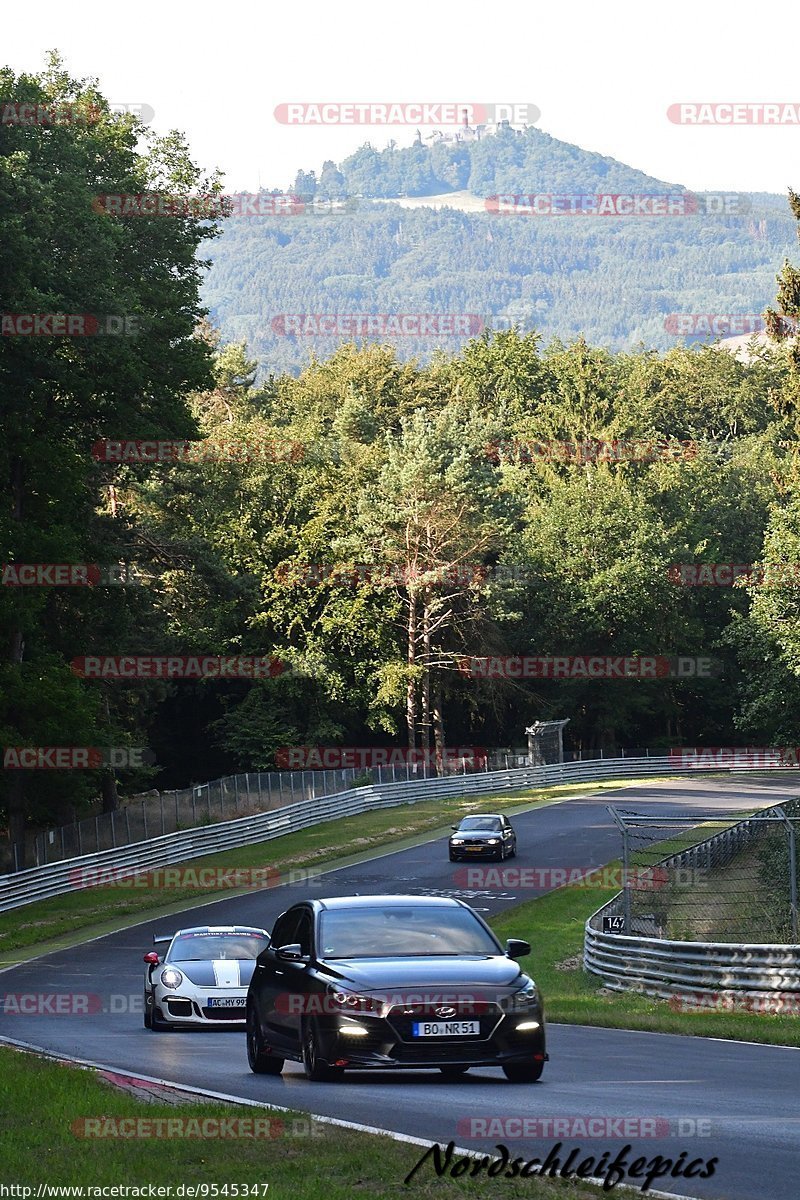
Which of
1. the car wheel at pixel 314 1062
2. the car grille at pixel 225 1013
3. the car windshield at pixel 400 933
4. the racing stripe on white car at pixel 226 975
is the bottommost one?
the car grille at pixel 225 1013

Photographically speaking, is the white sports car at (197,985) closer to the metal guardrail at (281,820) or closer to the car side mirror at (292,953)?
the car side mirror at (292,953)

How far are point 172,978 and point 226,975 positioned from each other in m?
0.68

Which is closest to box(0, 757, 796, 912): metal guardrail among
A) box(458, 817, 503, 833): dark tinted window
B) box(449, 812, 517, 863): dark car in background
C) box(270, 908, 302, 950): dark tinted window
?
box(449, 812, 517, 863): dark car in background

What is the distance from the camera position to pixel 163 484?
54.8 m

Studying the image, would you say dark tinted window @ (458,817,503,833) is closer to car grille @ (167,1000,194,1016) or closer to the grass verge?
the grass verge

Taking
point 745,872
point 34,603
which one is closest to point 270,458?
point 34,603

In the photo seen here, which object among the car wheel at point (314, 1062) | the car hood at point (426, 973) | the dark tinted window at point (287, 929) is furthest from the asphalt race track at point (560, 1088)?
the dark tinted window at point (287, 929)

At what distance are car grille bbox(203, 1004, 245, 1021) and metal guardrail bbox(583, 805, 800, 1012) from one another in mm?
5823

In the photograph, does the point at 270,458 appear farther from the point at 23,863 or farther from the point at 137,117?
the point at 23,863

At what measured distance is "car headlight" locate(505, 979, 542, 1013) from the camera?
1242 centimetres

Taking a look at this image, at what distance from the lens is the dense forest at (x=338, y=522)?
4247cm

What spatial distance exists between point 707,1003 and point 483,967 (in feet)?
31.8

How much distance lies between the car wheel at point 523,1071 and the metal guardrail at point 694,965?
644 cm

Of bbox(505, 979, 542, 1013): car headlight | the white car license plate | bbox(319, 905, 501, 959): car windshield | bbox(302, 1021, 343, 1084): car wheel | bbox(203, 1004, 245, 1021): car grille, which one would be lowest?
bbox(203, 1004, 245, 1021): car grille
